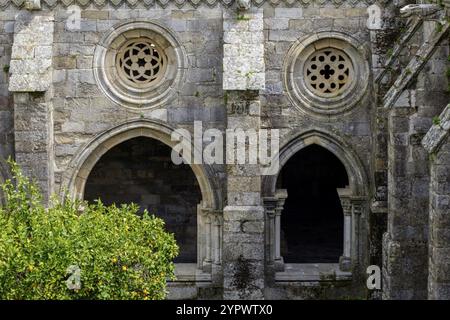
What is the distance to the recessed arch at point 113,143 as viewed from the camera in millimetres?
17984

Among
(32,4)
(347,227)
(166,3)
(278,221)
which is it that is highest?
(166,3)

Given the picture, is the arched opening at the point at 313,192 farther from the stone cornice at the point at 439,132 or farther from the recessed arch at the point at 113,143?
the stone cornice at the point at 439,132

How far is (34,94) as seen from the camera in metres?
17.2

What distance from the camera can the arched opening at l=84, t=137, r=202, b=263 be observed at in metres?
22.4

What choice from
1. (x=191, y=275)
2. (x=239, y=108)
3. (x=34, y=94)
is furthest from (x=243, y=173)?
(x=34, y=94)

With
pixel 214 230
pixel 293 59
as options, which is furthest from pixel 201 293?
pixel 293 59

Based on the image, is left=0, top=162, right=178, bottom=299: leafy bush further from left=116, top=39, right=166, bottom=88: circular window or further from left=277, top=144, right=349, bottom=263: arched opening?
left=277, top=144, right=349, bottom=263: arched opening

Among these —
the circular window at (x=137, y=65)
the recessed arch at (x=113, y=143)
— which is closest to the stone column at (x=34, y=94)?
the recessed arch at (x=113, y=143)

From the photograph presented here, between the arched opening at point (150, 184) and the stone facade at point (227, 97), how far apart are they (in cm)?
397

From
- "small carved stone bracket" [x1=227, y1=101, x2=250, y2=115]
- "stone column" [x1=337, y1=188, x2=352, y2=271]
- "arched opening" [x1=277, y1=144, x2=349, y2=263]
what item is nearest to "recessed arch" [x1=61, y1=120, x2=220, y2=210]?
"small carved stone bracket" [x1=227, y1=101, x2=250, y2=115]

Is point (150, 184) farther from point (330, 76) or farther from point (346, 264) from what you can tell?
point (330, 76)

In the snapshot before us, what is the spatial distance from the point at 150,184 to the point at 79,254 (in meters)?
9.37

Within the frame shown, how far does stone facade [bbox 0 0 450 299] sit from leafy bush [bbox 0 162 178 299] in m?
3.54

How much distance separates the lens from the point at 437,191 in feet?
43.1
